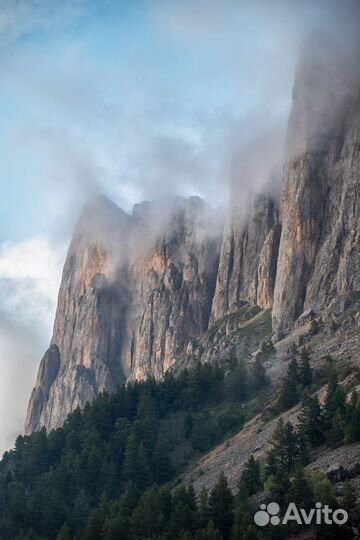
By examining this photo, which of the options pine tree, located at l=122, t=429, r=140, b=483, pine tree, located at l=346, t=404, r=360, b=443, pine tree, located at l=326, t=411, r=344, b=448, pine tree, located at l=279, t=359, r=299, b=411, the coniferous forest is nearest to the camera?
the coniferous forest

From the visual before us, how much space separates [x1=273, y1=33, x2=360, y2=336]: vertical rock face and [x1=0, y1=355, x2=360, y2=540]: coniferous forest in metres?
28.6

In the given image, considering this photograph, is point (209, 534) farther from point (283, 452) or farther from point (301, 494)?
point (283, 452)

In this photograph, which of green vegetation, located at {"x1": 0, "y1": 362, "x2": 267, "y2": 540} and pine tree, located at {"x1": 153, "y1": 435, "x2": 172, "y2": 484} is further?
pine tree, located at {"x1": 153, "y1": 435, "x2": 172, "y2": 484}

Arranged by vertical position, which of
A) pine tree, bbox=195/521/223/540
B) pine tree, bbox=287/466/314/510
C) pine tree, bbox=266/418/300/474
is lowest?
pine tree, bbox=195/521/223/540

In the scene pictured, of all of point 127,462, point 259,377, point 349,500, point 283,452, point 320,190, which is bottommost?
point 349,500

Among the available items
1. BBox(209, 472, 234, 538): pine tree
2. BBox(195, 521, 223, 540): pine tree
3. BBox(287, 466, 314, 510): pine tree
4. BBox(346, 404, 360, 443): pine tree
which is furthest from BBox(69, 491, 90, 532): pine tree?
BBox(346, 404, 360, 443): pine tree

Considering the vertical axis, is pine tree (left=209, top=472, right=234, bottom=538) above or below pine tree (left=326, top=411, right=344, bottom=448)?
below

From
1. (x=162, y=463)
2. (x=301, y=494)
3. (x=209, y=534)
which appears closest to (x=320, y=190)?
(x=162, y=463)

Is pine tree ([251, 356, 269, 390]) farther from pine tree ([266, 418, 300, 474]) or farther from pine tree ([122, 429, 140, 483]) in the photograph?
pine tree ([266, 418, 300, 474])

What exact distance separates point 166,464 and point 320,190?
84.6 m

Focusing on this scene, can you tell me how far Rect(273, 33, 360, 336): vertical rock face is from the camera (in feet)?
570

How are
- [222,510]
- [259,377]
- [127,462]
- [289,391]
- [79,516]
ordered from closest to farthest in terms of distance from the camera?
[222,510] < [79,516] < [127,462] < [289,391] < [259,377]

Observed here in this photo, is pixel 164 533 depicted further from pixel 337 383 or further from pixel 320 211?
pixel 320 211

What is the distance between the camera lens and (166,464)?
120m
